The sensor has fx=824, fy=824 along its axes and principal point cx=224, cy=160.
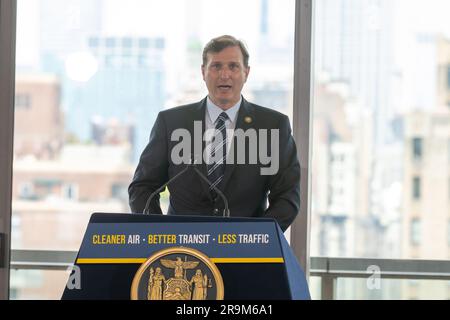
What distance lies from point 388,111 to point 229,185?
887mm

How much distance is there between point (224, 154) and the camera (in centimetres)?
337

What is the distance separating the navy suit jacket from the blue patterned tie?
4 centimetres

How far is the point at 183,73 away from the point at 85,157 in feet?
1.91

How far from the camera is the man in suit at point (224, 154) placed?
3.04 meters

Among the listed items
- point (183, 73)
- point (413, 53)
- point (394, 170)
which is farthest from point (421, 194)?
point (183, 73)

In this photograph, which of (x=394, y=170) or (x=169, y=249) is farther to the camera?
(x=394, y=170)

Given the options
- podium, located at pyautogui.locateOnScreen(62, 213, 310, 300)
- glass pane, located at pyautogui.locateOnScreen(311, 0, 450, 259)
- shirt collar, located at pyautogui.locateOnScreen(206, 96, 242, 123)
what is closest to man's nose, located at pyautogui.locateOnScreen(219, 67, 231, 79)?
shirt collar, located at pyautogui.locateOnScreen(206, 96, 242, 123)

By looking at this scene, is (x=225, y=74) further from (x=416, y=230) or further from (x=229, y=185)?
(x=416, y=230)

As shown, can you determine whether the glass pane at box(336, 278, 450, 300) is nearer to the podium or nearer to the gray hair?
the gray hair

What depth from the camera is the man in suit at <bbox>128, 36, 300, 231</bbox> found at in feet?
9.96

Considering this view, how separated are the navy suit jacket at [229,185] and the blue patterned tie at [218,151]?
0.04 m

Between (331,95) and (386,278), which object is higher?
(331,95)
